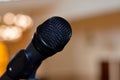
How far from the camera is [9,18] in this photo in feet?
10.1

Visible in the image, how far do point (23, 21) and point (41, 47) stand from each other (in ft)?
9.23

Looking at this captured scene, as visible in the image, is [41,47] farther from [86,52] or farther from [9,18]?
[86,52]

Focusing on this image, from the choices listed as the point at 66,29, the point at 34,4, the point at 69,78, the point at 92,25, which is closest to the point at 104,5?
the point at 34,4

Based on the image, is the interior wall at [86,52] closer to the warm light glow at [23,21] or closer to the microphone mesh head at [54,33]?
the warm light glow at [23,21]

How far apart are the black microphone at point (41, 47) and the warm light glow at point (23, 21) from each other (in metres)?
2.53

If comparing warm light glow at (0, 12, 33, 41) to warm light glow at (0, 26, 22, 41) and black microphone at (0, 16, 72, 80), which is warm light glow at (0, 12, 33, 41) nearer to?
warm light glow at (0, 26, 22, 41)

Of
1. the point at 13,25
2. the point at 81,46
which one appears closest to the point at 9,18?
the point at 13,25

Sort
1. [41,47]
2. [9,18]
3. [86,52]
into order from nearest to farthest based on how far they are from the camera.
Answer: [41,47], [9,18], [86,52]

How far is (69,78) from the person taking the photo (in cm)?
433

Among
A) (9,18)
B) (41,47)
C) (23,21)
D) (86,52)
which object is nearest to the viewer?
(41,47)

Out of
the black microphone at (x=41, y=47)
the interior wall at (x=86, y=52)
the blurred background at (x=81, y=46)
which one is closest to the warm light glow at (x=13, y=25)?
the blurred background at (x=81, y=46)

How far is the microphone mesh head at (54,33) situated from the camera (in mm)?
475

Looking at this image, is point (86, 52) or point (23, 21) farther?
point (86, 52)

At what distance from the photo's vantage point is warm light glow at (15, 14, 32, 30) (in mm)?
3064
